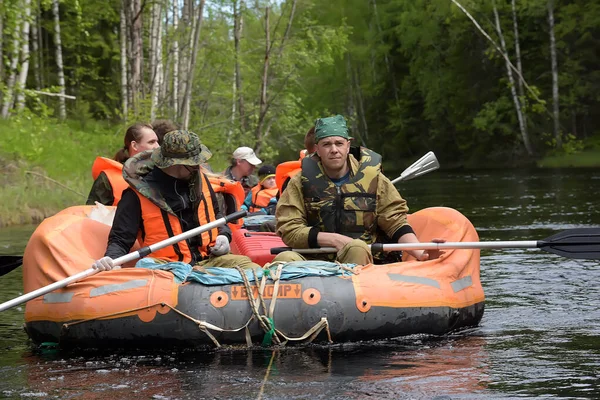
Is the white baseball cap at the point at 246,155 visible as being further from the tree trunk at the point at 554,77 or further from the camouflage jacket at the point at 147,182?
the tree trunk at the point at 554,77

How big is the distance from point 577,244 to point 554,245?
13 centimetres

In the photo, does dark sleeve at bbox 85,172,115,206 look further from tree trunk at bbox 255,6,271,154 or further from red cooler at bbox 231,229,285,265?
tree trunk at bbox 255,6,271,154

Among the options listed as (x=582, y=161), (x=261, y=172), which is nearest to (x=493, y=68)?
(x=582, y=161)

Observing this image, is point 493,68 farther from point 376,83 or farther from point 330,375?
point 330,375

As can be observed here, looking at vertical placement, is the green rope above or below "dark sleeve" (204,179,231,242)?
below

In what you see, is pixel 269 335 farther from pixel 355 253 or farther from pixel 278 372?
pixel 355 253

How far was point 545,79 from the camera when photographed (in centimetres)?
3344

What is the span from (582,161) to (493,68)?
20.9ft

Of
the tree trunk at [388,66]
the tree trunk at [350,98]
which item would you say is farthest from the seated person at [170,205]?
the tree trunk at [350,98]

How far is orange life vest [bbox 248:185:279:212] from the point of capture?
1099 centimetres

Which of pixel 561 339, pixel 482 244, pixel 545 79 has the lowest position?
pixel 561 339

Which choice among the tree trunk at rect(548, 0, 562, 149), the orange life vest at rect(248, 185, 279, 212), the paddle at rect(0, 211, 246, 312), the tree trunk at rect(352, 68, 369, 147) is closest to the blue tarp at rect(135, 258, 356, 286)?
the paddle at rect(0, 211, 246, 312)

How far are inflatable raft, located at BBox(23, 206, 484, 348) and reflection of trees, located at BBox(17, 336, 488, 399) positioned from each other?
95 millimetres

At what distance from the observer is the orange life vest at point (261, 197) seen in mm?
10992
